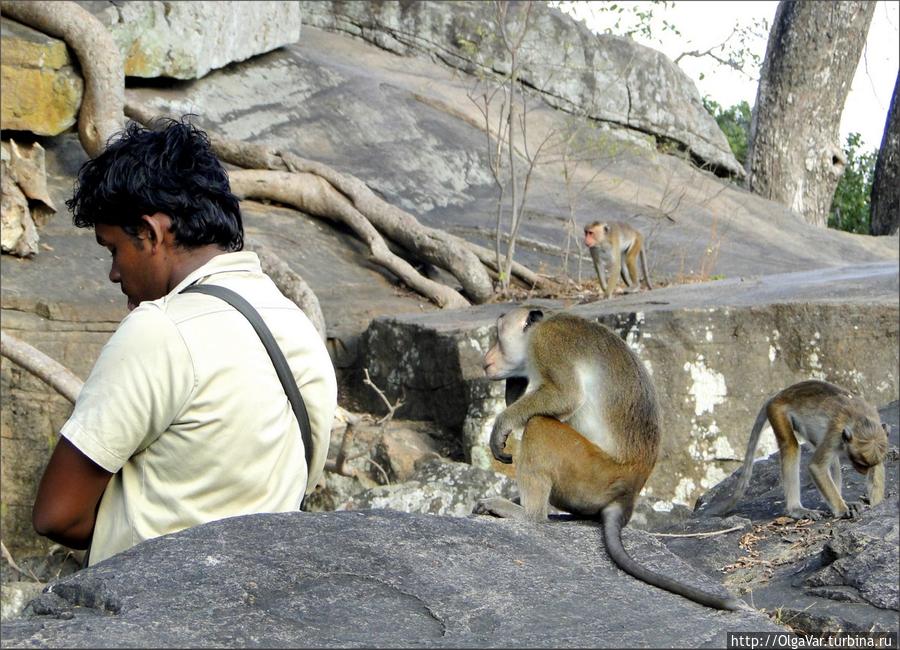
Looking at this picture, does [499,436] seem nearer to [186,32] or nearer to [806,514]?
[806,514]

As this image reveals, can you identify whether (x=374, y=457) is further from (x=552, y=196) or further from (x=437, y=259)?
(x=552, y=196)

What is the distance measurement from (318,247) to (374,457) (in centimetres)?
359

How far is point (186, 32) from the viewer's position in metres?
13.3

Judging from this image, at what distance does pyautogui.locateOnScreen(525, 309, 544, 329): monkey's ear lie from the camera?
4648 mm

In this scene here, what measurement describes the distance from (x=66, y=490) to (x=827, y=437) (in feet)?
13.3

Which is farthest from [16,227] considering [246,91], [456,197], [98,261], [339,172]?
[456,197]

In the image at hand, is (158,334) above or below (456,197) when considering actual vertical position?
above

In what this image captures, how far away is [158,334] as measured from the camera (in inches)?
97.7

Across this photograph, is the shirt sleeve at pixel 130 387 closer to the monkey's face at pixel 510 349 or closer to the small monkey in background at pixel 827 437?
the monkey's face at pixel 510 349

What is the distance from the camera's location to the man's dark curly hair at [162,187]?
271cm

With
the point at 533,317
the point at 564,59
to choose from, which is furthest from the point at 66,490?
the point at 564,59

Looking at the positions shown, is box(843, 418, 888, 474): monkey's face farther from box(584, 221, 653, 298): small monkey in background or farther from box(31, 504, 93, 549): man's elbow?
box(584, 221, 653, 298): small monkey in background

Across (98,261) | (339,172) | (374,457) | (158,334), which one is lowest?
(374,457)

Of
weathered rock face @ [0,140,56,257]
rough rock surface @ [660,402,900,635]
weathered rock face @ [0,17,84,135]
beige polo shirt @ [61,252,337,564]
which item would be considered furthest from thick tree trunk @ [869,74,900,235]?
beige polo shirt @ [61,252,337,564]
